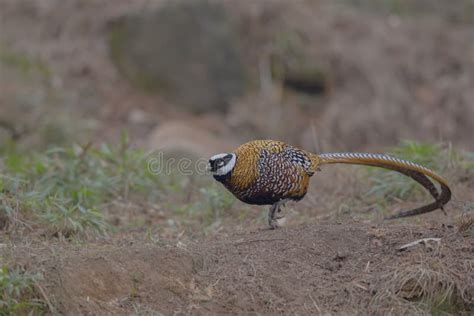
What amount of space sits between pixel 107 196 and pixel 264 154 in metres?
2.12

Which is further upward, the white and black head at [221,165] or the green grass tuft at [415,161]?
the white and black head at [221,165]

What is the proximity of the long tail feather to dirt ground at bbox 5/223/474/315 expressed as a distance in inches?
29.5

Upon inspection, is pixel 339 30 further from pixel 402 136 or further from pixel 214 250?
pixel 214 250

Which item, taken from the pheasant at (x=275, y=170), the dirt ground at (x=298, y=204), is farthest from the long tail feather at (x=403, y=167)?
the dirt ground at (x=298, y=204)

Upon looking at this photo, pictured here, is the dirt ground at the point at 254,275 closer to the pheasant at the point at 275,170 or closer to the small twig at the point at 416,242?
the small twig at the point at 416,242

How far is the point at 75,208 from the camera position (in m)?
6.61

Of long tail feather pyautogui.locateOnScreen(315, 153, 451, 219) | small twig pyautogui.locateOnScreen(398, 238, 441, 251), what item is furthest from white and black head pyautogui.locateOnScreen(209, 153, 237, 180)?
small twig pyautogui.locateOnScreen(398, 238, 441, 251)

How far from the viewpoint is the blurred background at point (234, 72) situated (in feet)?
41.7

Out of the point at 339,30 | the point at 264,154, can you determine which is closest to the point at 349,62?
the point at 339,30

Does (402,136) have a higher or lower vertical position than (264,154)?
lower

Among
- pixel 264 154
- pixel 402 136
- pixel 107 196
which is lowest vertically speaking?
pixel 402 136

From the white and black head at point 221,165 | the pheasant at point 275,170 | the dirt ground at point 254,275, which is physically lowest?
the dirt ground at point 254,275

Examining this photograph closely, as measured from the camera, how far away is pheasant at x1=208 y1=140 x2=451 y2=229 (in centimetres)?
615

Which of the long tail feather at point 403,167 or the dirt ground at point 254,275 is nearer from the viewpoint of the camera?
the dirt ground at point 254,275
